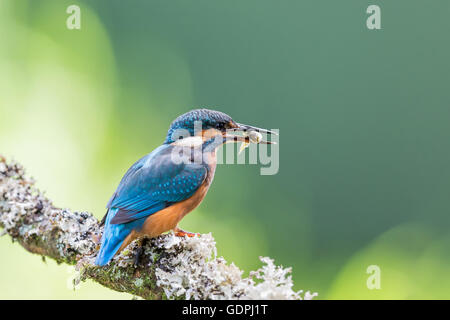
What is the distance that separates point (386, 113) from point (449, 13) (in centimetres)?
139

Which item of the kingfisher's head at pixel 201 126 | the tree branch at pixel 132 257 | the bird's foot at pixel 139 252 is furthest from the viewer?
the kingfisher's head at pixel 201 126

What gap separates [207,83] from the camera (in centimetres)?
537

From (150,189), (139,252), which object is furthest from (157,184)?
(139,252)

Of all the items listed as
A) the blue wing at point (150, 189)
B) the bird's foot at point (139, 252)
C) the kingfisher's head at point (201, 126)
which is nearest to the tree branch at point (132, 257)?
the bird's foot at point (139, 252)

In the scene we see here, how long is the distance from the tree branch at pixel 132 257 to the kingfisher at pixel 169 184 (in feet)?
0.29

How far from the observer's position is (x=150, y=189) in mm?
2164

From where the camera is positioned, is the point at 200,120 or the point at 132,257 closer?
the point at 132,257

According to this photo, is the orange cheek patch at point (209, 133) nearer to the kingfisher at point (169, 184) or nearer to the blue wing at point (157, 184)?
the kingfisher at point (169, 184)

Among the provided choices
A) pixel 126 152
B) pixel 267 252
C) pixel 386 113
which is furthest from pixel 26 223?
pixel 386 113

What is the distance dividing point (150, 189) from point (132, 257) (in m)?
0.35

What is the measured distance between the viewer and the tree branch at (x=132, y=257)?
1.56 m

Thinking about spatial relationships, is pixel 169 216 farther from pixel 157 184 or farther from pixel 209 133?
pixel 209 133

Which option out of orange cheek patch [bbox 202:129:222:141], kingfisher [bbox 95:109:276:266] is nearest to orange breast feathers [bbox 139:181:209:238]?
kingfisher [bbox 95:109:276:266]

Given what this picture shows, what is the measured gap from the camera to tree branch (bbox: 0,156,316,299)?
1.56 meters
